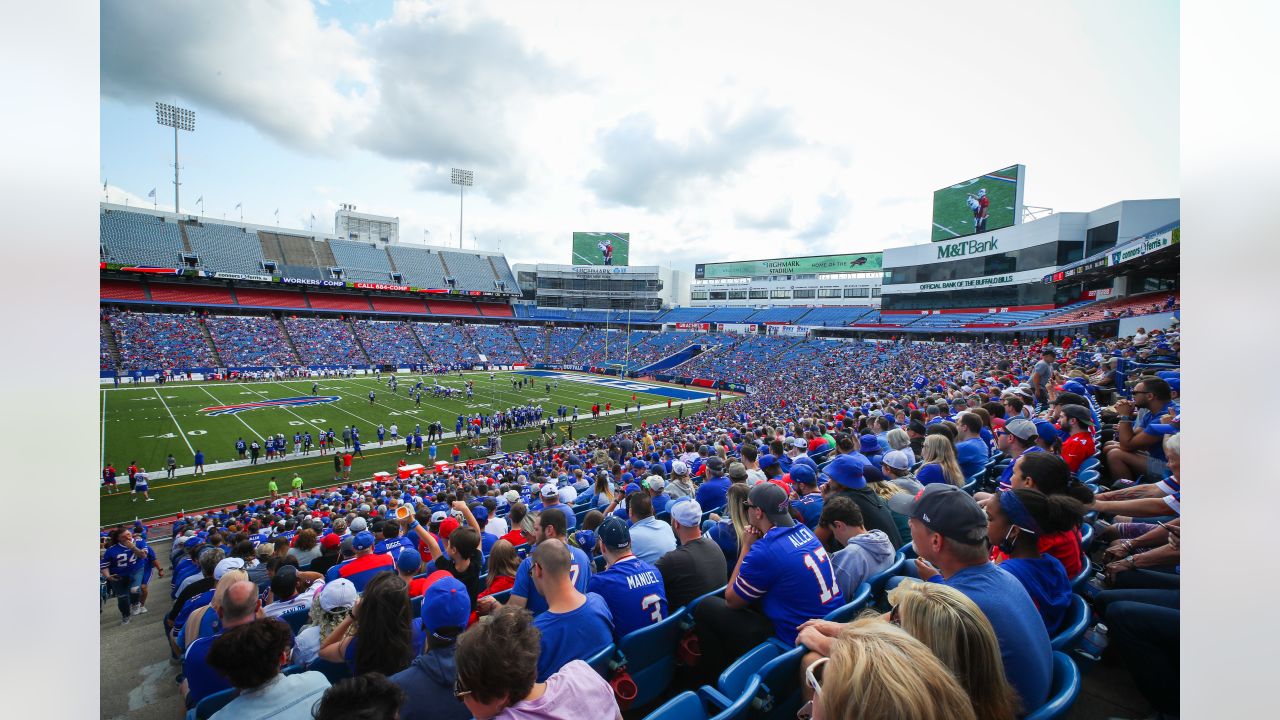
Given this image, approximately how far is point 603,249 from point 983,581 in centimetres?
8559

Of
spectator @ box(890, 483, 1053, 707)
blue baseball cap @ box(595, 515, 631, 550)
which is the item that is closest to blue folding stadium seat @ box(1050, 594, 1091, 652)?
spectator @ box(890, 483, 1053, 707)

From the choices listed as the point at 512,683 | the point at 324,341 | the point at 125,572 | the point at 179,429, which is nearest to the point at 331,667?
the point at 512,683

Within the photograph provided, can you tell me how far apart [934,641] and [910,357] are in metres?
42.4

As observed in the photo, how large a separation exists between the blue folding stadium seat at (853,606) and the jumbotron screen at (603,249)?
8341cm

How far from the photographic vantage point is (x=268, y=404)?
33.8 metres

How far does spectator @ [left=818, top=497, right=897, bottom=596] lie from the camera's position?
3910 mm

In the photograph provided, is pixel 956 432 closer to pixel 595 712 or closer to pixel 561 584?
pixel 561 584

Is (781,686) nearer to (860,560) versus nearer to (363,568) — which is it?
(860,560)

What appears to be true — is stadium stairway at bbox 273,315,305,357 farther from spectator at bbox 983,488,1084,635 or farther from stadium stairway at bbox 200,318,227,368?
spectator at bbox 983,488,1084,635

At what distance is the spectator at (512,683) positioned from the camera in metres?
2.15

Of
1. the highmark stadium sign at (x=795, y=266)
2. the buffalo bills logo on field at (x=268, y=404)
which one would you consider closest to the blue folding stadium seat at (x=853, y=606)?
the buffalo bills logo on field at (x=268, y=404)

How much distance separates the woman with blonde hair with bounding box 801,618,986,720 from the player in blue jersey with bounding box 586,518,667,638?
2275mm

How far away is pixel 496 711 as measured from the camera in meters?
2.21
